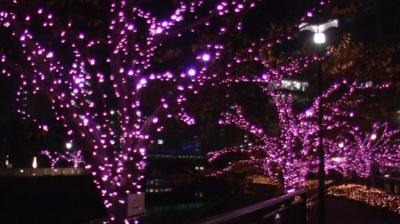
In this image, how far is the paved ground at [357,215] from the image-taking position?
12.4 m

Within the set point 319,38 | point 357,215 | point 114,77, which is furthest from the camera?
point 357,215

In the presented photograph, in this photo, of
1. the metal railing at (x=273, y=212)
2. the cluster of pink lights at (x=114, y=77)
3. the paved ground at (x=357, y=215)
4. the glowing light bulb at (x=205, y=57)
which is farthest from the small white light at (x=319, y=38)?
the paved ground at (x=357, y=215)

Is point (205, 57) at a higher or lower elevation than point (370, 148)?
higher

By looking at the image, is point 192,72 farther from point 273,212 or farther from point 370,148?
point 370,148

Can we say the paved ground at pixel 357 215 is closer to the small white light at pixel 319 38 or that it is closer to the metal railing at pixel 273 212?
the metal railing at pixel 273 212

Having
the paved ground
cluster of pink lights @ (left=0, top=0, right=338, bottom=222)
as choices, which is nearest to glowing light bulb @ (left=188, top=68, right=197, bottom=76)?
cluster of pink lights @ (left=0, top=0, right=338, bottom=222)

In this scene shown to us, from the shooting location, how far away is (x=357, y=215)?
45.0ft

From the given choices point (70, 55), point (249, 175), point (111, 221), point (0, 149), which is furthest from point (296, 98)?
point (0, 149)

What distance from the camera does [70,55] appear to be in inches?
326

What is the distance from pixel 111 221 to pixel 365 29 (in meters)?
23.9

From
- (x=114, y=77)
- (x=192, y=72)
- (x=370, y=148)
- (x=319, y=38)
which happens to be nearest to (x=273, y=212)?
(x=192, y=72)

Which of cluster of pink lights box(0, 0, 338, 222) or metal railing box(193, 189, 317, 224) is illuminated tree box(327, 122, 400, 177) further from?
cluster of pink lights box(0, 0, 338, 222)

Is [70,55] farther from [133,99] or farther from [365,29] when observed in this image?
[365,29]

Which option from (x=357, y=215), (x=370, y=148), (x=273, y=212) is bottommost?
(x=357, y=215)
